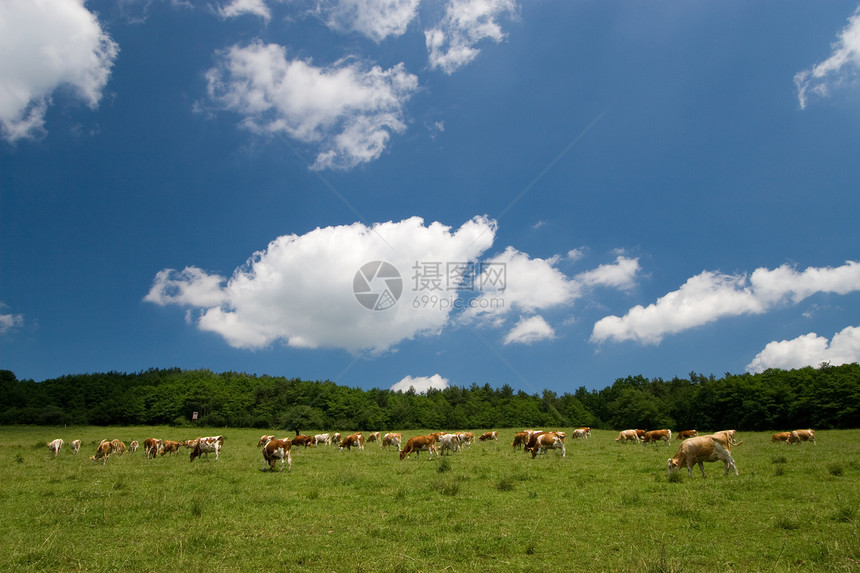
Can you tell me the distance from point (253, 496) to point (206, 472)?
7.82 m

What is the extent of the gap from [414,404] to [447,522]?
92.9 meters

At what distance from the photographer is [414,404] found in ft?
328

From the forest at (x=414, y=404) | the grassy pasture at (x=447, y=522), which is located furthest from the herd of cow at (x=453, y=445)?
the forest at (x=414, y=404)

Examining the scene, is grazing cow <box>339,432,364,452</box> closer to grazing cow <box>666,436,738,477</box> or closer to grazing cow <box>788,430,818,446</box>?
grazing cow <box>666,436,738,477</box>

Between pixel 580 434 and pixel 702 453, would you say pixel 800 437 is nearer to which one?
pixel 580 434

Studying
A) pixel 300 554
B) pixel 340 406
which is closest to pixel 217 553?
pixel 300 554

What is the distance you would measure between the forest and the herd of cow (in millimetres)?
36345

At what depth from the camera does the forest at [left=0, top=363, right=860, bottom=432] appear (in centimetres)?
6262

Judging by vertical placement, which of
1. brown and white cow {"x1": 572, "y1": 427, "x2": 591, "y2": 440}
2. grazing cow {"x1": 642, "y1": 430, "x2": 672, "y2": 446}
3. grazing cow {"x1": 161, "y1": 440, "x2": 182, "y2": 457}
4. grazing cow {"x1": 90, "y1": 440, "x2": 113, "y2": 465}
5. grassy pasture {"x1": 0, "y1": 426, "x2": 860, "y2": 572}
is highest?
grassy pasture {"x1": 0, "y1": 426, "x2": 860, "y2": 572}

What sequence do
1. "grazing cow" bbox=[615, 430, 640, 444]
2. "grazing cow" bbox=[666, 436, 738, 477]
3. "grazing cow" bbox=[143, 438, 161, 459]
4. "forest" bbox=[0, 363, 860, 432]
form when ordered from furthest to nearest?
"forest" bbox=[0, 363, 860, 432] → "grazing cow" bbox=[615, 430, 640, 444] → "grazing cow" bbox=[143, 438, 161, 459] → "grazing cow" bbox=[666, 436, 738, 477]

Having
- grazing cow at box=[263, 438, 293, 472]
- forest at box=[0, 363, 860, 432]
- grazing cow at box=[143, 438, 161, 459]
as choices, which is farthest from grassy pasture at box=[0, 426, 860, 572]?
forest at box=[0, 363, 860, 432]

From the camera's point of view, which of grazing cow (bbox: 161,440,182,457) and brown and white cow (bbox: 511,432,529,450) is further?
brown and white cow (bbox: 511,432,529,450)

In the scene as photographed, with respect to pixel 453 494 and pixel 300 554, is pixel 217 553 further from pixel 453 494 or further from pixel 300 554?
pixel 453 494

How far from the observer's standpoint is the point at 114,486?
587 inches
